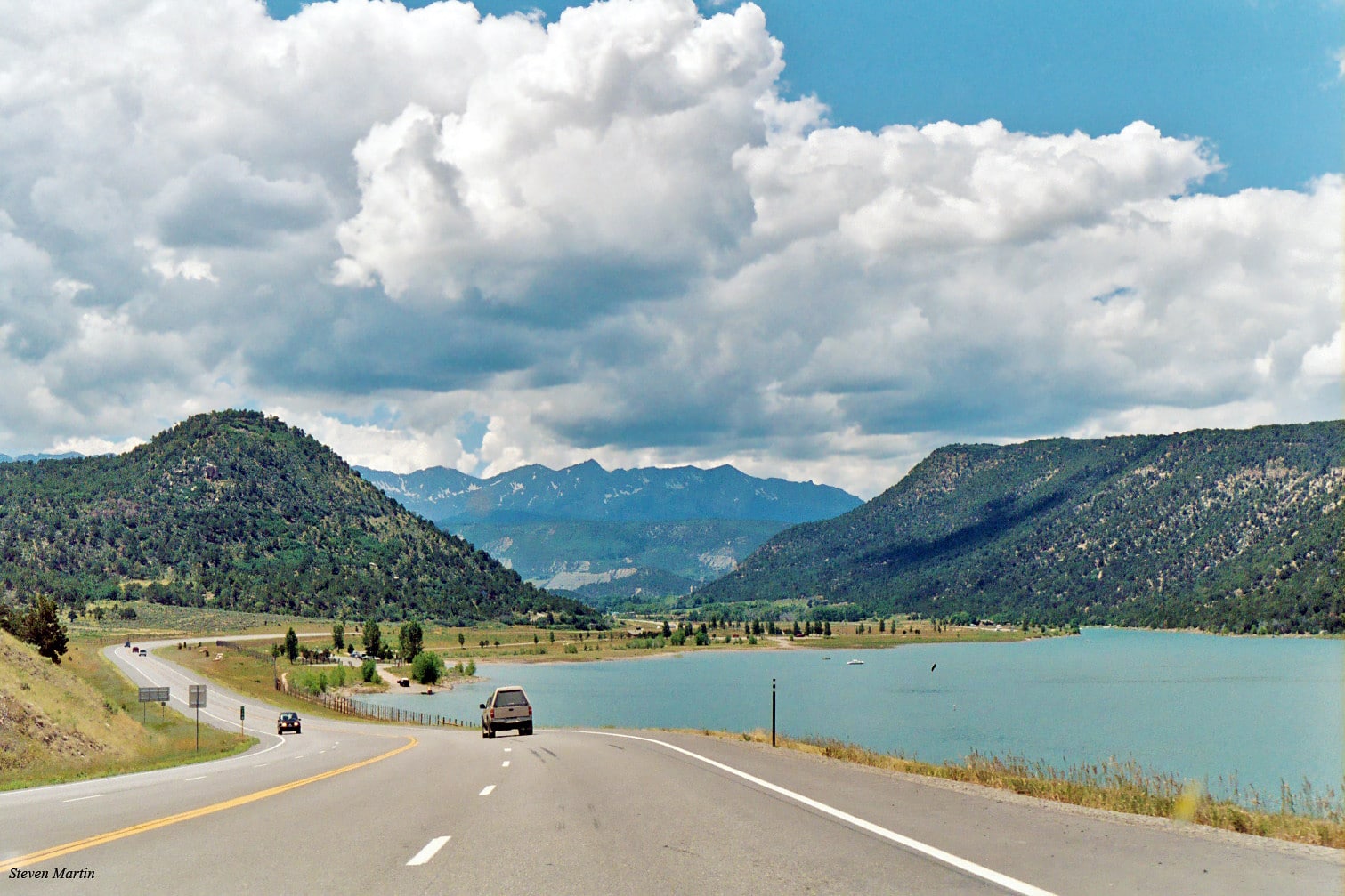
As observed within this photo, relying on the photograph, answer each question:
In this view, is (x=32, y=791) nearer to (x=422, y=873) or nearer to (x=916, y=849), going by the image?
(x=422, y=873)

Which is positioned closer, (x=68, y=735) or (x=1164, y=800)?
(x=1164, y=800)

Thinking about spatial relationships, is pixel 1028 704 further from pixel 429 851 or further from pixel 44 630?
pixel 429 851

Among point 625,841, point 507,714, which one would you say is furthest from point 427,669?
point 625,841

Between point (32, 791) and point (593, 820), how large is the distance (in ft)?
51.3

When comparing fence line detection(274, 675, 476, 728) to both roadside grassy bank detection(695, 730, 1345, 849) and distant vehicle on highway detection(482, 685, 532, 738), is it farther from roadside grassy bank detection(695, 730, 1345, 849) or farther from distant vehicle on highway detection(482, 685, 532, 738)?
roadside grassy bank detection(695, 730, 1345, 849)

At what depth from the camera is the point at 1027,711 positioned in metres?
93.7

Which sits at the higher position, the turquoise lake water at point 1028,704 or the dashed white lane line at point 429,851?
the dashed white lane line at point 429,851

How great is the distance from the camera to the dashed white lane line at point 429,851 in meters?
10.8

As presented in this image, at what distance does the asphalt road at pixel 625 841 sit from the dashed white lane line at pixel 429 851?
1.5 inches

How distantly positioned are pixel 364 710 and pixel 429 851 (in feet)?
345

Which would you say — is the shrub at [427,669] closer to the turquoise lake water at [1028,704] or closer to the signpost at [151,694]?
the turquoise lake water at [1028,704]

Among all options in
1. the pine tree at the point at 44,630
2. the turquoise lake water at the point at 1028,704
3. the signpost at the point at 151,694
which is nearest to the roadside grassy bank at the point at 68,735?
the signpost at the point at 151,694

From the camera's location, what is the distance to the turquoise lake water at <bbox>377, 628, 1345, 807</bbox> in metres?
63.7

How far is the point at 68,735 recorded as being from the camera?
3819 centimetres
